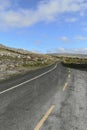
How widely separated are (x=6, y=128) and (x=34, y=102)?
4.30 metres

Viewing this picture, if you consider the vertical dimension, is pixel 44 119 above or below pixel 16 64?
above

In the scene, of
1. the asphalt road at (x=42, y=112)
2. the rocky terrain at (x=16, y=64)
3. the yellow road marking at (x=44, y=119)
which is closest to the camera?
the yellow road marking at (x=44, y=119)

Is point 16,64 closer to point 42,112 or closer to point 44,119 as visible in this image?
point 42,112

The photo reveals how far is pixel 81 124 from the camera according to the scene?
8570 mm

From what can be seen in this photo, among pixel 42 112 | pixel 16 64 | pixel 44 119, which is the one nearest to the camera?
pixel 44 119

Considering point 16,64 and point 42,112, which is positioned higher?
point 42,112

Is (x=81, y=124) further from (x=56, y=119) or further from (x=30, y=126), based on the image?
(x=30, y=126)

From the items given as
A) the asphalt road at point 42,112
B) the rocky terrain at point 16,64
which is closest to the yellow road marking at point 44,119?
the asphalt road at point 42,112

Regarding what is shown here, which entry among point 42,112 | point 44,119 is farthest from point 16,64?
point 44,119

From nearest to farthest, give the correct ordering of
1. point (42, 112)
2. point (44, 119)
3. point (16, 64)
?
point (44, 119)
point (42, 112)
point (16, 64)

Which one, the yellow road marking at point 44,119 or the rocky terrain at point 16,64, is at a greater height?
the yellow road marking at point 44,119

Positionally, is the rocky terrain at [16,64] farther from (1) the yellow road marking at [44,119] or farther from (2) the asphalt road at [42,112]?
(1) the yellow road marking at [44,119]

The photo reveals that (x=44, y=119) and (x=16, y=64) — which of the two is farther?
(x=16, y=64)

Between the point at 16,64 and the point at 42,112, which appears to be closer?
the point at 42,112
